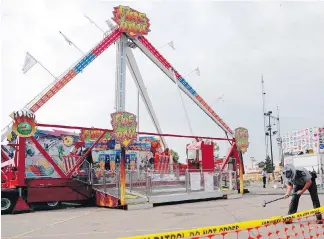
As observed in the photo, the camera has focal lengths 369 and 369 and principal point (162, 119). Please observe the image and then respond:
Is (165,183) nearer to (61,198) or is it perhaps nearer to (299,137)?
(61,198)

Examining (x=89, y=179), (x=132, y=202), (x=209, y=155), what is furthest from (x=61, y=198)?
(x=209, y=155)

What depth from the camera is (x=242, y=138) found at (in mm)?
22688

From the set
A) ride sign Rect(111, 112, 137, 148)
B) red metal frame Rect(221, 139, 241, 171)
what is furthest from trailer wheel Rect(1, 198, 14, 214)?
red metal frame Rect(221, 139, 241, 171)

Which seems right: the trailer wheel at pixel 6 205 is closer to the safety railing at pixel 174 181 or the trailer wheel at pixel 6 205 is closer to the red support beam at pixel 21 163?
the red support beam at pixel 21 163

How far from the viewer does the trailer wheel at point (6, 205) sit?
14.4 meters

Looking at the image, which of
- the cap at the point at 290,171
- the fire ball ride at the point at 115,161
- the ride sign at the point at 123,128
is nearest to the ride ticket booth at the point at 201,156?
the fire ball ride at the point at 115,161

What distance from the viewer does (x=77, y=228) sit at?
32.2ft

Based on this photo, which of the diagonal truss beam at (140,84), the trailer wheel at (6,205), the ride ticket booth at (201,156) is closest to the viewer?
the trailer wheel at (6,205)

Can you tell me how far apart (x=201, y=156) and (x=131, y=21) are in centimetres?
1156

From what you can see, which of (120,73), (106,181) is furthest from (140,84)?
(106,181)

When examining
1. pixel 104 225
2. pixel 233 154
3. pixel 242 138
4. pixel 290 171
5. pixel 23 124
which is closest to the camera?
pixel 290 171

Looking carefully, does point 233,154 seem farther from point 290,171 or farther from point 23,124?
point 290,171

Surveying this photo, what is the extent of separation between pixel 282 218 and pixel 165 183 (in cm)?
1130

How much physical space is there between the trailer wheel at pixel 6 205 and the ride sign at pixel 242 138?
523 inches
